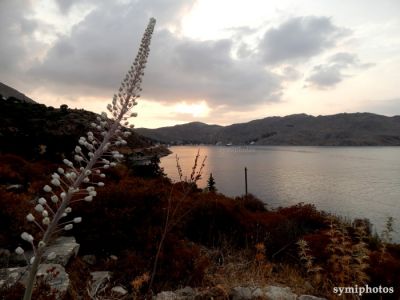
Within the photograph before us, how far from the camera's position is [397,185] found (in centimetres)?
3853

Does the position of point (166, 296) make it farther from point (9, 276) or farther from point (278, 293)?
point (9, 276)

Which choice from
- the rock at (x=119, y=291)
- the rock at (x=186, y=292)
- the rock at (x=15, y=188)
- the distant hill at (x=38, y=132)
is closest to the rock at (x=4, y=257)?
the rock at (x=119, y=291)

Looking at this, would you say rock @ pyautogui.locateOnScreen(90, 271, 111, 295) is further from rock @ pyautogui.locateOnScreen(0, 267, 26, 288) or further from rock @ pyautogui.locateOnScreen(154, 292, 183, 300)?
rock @ pyautogui.locateOnScreen(0, 267, 26, 288)

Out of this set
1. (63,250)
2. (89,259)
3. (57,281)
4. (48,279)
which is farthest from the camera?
(89,259)

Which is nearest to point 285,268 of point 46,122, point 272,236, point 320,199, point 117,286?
point 272,236


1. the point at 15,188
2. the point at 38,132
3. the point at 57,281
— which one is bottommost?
the point at 57,281

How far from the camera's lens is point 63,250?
19.8 ft

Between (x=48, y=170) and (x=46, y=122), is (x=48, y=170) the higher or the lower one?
the lower one

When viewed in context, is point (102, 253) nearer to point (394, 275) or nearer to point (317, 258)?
point (317, 258)

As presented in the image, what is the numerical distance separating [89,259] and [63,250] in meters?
1.04

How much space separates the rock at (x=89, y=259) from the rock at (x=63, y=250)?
0.53 m

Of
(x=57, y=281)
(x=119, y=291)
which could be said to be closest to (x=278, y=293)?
(x=119, y=291)

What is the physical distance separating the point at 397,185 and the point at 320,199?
15.9m

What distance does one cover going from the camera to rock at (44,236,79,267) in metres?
5.71
